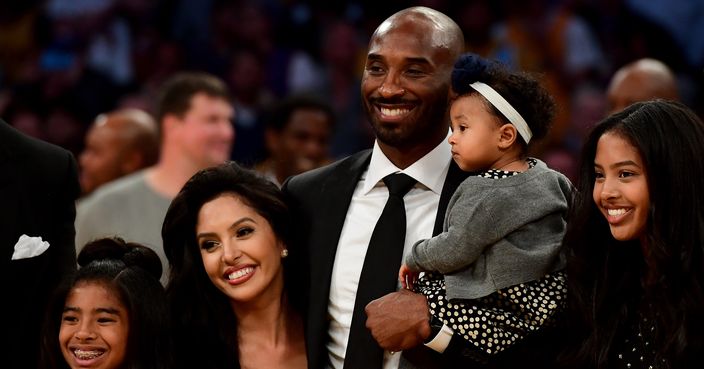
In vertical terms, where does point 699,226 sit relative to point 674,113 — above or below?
below

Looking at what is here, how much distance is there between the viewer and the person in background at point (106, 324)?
368 cm

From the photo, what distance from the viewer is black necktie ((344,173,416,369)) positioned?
3555mm

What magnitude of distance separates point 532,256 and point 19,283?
4.55ft

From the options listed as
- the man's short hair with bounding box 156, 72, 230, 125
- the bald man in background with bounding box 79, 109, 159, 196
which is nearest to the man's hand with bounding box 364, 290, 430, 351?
the man's short hair with bounding box 156, 72, 230, 125

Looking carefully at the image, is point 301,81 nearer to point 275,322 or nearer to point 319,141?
point 319,141

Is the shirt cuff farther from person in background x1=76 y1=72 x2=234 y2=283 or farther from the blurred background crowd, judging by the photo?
the blurred background crowd

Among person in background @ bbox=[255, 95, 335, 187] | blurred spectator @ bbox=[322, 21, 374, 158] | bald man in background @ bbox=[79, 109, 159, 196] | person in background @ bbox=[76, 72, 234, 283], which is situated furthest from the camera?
blurred spectator @ bbox=[322, 21, 374, 158]

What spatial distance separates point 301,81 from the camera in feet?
22.7

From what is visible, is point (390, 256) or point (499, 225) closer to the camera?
point (499, 225)

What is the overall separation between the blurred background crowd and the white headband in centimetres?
289

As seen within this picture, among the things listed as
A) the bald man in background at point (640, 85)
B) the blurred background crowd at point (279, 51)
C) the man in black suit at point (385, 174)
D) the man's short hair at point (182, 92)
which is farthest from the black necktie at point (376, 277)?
the blurred background crowd at point (279, 51)

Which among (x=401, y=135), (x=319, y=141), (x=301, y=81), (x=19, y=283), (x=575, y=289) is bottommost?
(x=575, y=289)

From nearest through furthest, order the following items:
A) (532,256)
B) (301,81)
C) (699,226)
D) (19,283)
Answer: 1. (699,226)
2. (532,256)
3. (19,283)
4. (301,81)

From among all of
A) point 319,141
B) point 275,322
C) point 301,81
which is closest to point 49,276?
point 275,322
